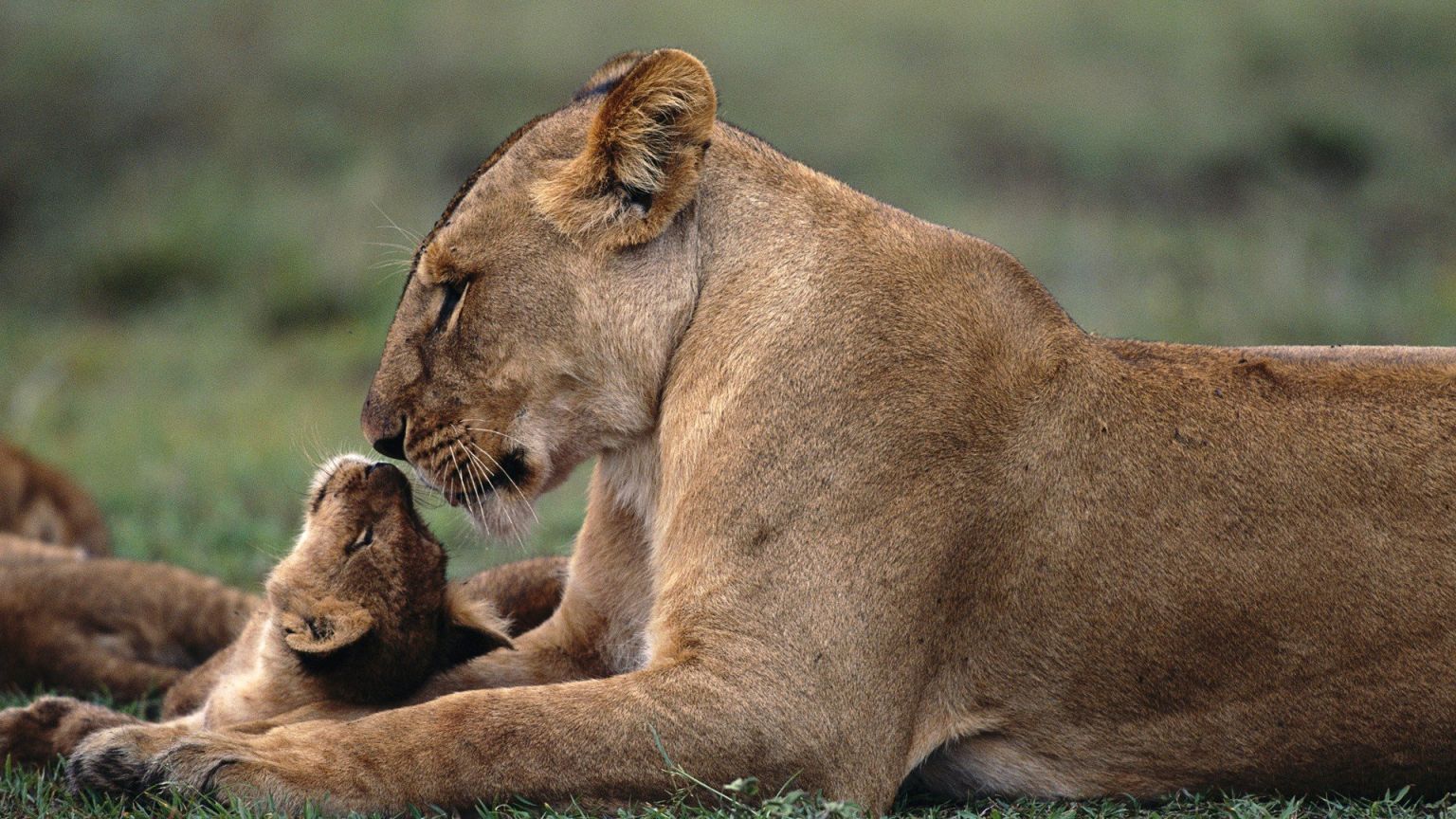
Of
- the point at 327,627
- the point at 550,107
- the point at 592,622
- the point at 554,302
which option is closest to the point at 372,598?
the point at 327,627

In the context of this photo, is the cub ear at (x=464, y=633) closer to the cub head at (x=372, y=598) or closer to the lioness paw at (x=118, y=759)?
the cub head at (x=372, y=598)

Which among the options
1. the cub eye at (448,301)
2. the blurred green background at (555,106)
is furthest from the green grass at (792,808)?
the blurred green background at (555,106)

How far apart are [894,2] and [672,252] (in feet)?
41.4

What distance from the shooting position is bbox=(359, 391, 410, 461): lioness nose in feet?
11.9

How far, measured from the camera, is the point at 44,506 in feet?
22.5

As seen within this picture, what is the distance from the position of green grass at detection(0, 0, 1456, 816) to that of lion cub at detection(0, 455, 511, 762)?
412 centimetres

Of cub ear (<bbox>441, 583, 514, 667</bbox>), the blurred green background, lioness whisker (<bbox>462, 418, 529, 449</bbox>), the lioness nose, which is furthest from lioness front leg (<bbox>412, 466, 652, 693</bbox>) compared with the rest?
the blurred green background

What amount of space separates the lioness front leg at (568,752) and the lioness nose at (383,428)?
2.31ft

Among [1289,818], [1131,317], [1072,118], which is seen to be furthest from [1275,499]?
[1072,118]

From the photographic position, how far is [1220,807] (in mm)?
3260

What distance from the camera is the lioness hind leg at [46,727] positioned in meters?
3.84

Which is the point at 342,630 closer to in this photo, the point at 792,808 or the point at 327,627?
the point at 327,627

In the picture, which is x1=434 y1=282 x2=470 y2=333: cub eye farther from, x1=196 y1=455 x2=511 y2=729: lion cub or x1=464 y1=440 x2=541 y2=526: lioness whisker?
x1=196 y1=455 x2=511 y2=729: lion cub

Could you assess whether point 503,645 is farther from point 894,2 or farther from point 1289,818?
point 894,2
